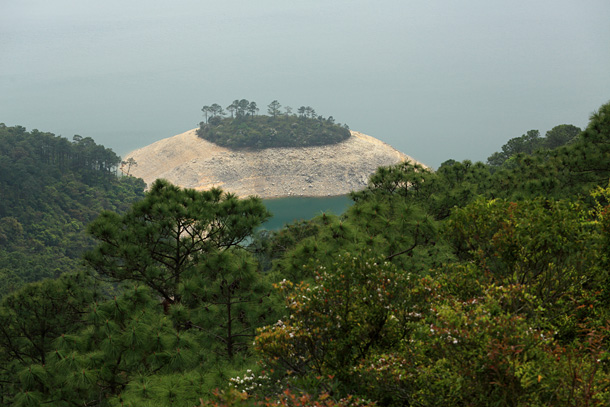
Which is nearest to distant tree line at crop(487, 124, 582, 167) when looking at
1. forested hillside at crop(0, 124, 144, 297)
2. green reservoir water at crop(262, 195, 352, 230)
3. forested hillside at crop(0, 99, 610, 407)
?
green reservoir water at crop(262, 195, 352, 230)

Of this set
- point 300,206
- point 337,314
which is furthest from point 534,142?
point 337,314

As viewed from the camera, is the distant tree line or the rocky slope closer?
the distant tree line

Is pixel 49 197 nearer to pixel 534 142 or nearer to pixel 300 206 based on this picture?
pixel 300 206

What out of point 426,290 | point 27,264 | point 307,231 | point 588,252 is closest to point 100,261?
point 307,231

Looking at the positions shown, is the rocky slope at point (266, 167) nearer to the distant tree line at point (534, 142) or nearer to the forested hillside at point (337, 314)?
the distant tree line at point (534, 142)

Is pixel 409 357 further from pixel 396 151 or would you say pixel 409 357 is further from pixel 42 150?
pixel 396 151

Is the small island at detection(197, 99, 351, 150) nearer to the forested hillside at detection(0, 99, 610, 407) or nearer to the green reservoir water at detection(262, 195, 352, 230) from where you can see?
the green reservoir water at detection(262, 195, 352, 230)
